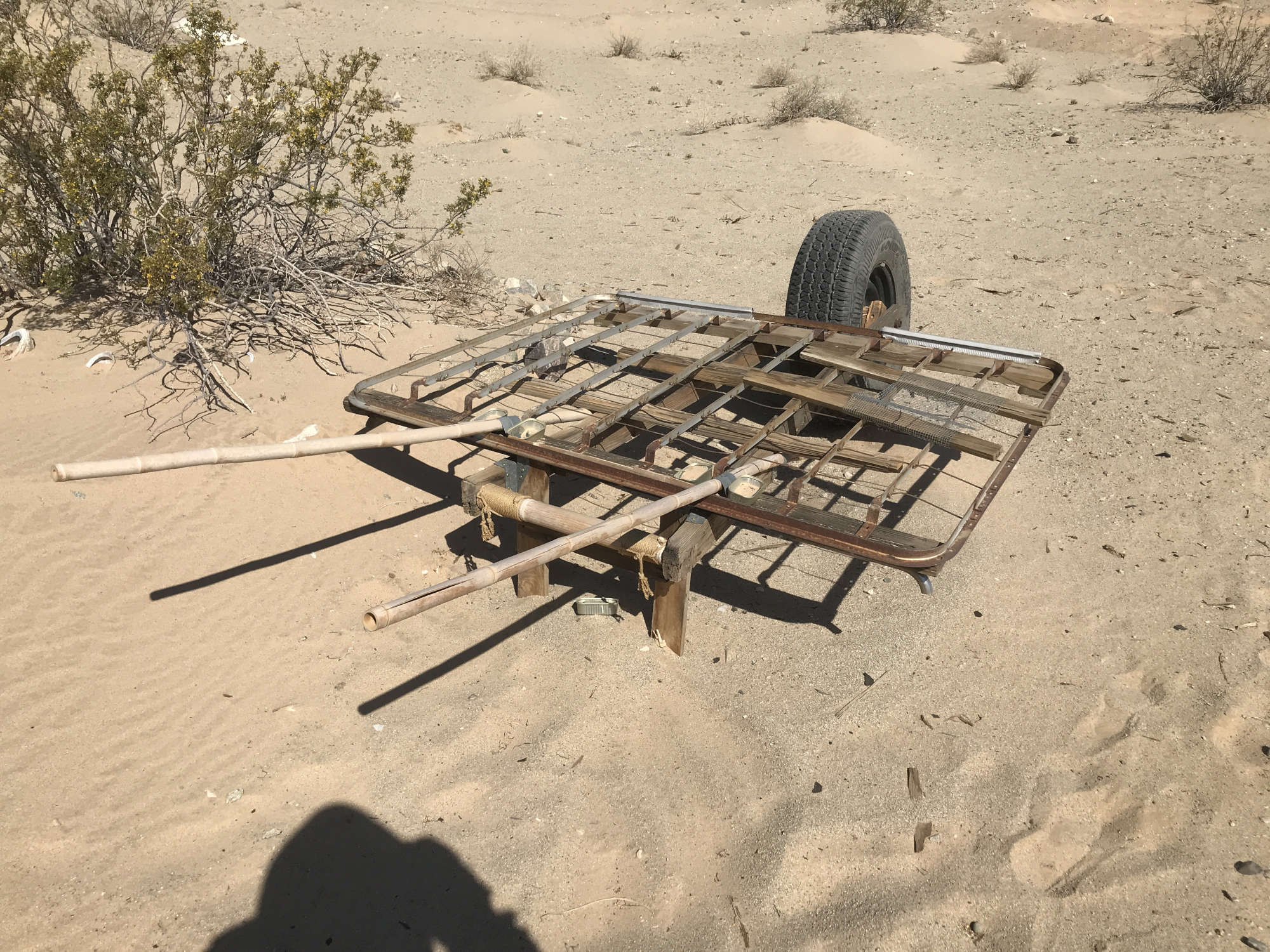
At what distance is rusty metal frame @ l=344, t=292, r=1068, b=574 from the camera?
8.91ft

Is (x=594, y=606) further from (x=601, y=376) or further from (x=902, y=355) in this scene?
(x=902, y=355)

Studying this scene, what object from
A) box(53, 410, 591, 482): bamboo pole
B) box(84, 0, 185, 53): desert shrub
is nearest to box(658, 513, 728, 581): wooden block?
box(53, 410, 591, 482): bamboo pole

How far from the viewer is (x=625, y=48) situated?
49.4ft

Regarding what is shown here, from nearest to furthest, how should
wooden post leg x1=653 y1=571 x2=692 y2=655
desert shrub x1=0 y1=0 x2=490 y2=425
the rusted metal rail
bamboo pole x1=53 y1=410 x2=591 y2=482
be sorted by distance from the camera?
bamboo pole x1=53 y1=410 x2=591 y2=482, the rusted metal rail, wooden post leg x1=653 y1=571 x2=692 y2=655, desert shrub x1=0 y1=0 x2=490 y2=425

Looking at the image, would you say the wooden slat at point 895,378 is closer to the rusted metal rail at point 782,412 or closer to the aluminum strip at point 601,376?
the rusted metal rail at point 782,412

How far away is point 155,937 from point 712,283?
539 cm

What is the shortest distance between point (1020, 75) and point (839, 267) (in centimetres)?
1001

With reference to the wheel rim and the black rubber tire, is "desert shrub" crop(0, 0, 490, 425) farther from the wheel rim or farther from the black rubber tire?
the wheel rim

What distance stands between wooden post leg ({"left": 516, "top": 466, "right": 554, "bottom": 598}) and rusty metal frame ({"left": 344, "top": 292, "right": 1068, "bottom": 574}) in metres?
0.09

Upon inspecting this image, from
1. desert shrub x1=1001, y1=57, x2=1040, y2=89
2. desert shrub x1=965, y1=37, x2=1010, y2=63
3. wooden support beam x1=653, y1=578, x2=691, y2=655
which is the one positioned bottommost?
wooden support beam x1=653, y1=578, x2=691, y2=655

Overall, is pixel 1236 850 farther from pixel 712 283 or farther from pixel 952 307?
pixel 712 283

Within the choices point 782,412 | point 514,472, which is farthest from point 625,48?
point 514,472

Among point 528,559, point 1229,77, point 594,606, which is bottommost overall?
point 594,606

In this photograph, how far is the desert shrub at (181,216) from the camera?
14.7 ft
